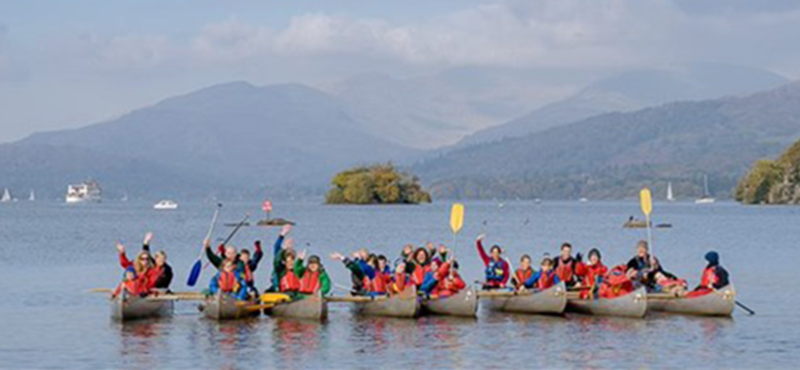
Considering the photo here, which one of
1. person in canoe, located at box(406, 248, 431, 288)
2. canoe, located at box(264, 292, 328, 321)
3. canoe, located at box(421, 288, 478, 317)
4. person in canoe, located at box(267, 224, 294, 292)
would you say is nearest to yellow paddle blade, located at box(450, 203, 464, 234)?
person in canoe, located at box(406, 248, 431, 288)

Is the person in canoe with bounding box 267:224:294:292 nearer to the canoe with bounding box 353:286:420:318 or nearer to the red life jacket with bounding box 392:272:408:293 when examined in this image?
the canoe with bounding box 353:286:420:318

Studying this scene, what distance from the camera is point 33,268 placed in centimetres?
6000

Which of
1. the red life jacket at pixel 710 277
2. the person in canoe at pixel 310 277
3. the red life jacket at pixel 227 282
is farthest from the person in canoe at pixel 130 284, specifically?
the red life jacket at pixel 710 277

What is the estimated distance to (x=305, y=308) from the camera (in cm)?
3472

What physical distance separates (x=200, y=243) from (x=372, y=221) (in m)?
42.8

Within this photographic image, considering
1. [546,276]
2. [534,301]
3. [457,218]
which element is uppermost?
[457,218]

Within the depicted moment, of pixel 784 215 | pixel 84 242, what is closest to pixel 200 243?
Answer: pixel 84 242

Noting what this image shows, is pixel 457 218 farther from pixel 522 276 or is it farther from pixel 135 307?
pixel 135 307

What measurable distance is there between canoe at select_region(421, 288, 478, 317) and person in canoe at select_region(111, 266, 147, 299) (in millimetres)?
7490

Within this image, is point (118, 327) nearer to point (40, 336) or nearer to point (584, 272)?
point (40, 336)

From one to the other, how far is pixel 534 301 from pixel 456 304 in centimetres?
239

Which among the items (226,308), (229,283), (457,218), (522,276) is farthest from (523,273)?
(226,308)

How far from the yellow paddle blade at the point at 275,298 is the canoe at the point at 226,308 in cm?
28

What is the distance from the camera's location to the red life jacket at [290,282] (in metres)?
35.0
